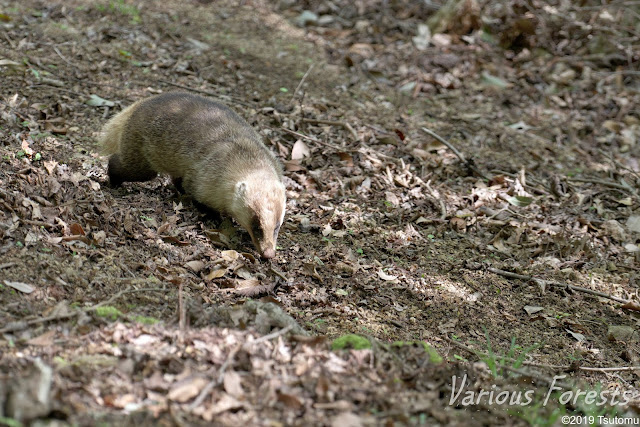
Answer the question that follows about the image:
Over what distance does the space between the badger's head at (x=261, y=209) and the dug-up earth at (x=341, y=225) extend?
9.9 inches

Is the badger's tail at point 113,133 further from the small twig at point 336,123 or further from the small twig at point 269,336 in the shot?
the small twig at point 269,336

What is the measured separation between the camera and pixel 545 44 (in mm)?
10891

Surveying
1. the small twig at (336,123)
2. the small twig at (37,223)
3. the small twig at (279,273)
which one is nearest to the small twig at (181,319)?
the small twig at (279,273)

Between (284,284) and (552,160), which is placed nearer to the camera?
(284,284)

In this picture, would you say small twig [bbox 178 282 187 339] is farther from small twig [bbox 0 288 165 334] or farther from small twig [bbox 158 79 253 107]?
small twig [bbox 158 79 253 107]

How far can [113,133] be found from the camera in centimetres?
675

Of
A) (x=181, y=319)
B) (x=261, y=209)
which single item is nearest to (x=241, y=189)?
(x=261, y=209)

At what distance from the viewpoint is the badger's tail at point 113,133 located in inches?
263

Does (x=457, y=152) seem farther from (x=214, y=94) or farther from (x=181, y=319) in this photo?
(x=181, y=319)

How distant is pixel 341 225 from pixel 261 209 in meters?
1.07

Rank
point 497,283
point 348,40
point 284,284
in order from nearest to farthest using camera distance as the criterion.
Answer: point 284,284, point 497,283, point 348,40

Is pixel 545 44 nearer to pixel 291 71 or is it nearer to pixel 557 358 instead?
pixel 291 71

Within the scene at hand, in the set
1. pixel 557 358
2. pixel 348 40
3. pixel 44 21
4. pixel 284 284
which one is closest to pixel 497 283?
pixel 557 358

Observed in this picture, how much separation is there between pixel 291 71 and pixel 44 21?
3910mm
